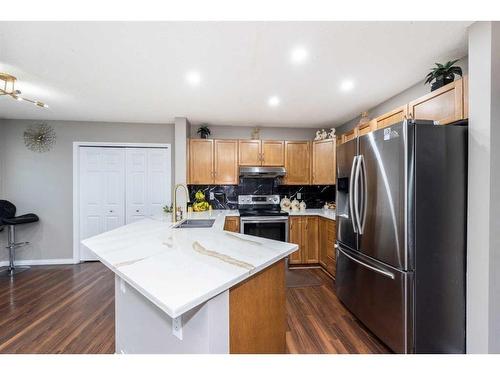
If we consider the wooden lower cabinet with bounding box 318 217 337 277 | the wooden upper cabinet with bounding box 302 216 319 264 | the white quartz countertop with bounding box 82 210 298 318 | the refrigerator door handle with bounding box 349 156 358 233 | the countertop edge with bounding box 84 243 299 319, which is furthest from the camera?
the wooden upper cabinet with bounding box 302 216 319 264

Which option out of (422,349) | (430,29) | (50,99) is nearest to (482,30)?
(430,29)

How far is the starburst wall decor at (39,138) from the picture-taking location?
369 centimetres

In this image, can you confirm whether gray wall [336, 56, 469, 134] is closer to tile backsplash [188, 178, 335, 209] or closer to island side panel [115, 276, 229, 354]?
tile backsplash [188, 178, 335, 209]

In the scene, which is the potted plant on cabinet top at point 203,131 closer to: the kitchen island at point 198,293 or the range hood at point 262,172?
the range hood at point 262,172

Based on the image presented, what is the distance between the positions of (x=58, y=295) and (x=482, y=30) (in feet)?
15.6

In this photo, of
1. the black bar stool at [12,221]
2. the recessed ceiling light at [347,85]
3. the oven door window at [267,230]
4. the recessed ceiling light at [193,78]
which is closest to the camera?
the recessed ceiling light at [193,78]

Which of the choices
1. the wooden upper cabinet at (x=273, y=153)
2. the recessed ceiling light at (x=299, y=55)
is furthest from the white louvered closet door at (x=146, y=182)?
the recessed ceiling light at (x=299, y=55)

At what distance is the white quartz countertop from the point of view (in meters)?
0.87

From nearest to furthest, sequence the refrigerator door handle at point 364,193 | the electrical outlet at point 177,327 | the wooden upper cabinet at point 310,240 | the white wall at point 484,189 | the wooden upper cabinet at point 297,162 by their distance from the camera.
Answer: the electrical outlet at point 177,327 < the white wall at point 484,189 < the refrigerator door handle at point 364,193 < the wooden upper cabinet at point 310,240 < the wooden upper cabinet at point 297,162

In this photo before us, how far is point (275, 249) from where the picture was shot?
A: 1411mm

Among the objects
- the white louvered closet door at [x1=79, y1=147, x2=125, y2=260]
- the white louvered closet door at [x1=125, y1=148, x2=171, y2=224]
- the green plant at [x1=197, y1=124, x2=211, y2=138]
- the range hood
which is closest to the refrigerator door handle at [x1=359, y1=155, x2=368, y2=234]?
the range hood

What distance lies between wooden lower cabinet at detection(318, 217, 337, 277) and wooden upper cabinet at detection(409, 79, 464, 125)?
1.75 meters

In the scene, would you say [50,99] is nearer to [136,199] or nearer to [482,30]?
[136,199]

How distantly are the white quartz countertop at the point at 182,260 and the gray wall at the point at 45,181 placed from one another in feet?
9.03
